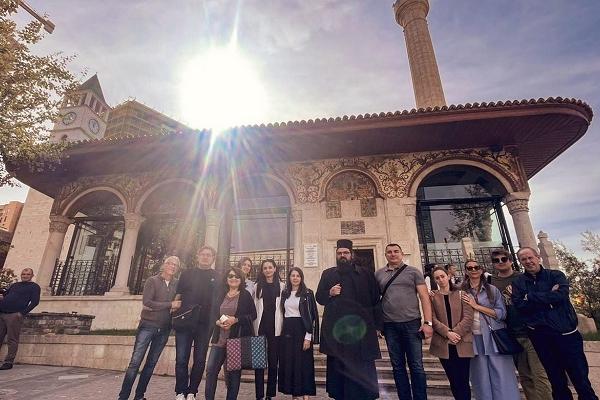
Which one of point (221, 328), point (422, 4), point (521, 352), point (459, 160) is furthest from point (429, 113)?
point (422, 4)

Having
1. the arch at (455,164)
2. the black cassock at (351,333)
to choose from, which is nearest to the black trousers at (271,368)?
the black cassock at (351,333)

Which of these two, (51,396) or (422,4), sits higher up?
(422,4)

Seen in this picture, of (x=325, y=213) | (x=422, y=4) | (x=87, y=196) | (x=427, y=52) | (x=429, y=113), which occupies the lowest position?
(x=325, y=213)

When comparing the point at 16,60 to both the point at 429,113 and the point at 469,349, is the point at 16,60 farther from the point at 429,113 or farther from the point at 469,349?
the point at 469,349

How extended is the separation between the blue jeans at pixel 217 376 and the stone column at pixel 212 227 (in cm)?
519

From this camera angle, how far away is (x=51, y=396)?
378 centimetres

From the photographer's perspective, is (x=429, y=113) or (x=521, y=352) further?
(x=429, y=113)

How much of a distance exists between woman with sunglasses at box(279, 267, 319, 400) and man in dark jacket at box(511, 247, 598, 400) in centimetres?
214

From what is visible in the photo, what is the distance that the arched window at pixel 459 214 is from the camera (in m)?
8.33

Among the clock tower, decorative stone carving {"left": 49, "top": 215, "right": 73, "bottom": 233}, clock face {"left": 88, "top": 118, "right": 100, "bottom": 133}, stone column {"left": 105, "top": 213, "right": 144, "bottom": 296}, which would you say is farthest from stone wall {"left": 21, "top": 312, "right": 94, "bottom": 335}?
clock face {"left": 88, "top": 118, "right": 100, "bottom": 133}

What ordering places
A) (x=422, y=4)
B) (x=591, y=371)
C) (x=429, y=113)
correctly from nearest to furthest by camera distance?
(x=591, y=371)
(x=429, y=113)
(x=422, y=4)

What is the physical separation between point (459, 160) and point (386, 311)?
625cm

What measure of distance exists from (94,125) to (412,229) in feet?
111

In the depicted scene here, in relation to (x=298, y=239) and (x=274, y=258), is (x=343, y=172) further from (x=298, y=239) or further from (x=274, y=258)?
(x=274, y=258)
